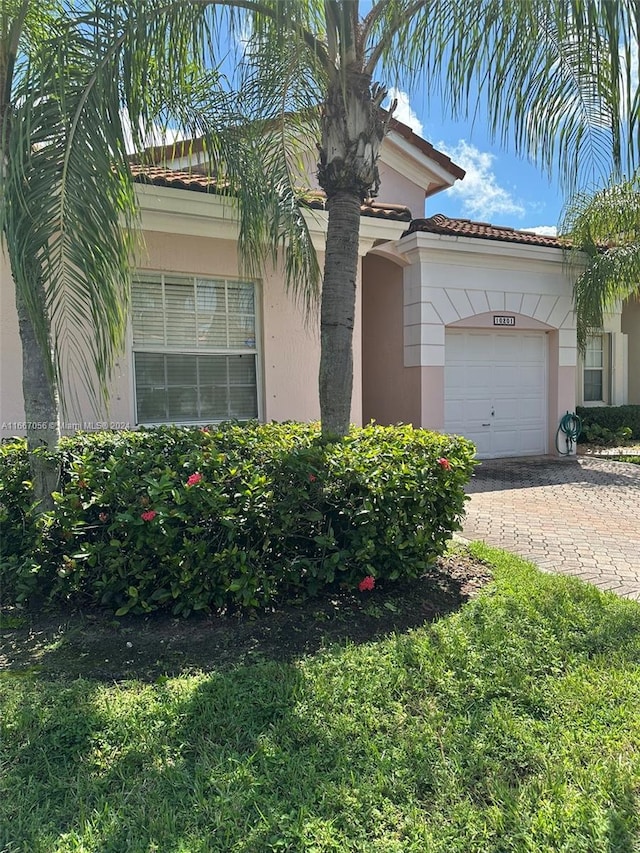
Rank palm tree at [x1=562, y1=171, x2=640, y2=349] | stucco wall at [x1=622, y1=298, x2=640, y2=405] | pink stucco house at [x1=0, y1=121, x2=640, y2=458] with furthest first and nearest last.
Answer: stucco wall at [x1=622, y1=298, x2=640, y2=405] → palm tree at [x1=562, y1=171, x2=640, y2=349] → pink stucco house at [x1=0, y1=121, x2=640, y2=458]

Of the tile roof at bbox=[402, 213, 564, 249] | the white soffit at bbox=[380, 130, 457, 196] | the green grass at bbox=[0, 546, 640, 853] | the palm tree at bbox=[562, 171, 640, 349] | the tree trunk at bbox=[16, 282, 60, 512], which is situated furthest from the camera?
the white soffit at bbox=[380, 130, 457, 196]

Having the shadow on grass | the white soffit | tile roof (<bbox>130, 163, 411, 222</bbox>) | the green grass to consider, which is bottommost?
the green grass

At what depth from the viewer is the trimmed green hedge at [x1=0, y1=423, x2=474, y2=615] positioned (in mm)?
3949

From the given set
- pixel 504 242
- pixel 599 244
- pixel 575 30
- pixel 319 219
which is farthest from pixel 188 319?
pixel 599 244

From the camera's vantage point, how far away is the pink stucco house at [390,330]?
779 cm

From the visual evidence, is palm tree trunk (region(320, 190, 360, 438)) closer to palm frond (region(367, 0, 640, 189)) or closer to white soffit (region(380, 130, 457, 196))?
palm frond (region(367, 0, 640, 189))

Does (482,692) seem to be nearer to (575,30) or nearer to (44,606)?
(44,606)

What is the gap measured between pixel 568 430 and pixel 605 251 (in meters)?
3.85

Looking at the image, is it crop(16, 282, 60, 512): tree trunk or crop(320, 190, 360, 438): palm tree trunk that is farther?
crop(320, 190, 360, 438): palm tree trunk

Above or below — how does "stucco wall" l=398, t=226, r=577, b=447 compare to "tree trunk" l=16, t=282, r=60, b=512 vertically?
above

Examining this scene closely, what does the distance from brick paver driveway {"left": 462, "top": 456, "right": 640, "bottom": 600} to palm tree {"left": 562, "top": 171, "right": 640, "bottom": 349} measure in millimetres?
3450

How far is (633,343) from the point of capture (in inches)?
673

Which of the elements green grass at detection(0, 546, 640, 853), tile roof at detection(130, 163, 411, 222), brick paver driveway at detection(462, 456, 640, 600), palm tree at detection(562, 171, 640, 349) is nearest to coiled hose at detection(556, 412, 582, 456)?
brick paver driveway at detection(462, 456, 640, 600)

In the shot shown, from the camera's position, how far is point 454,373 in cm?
1159
